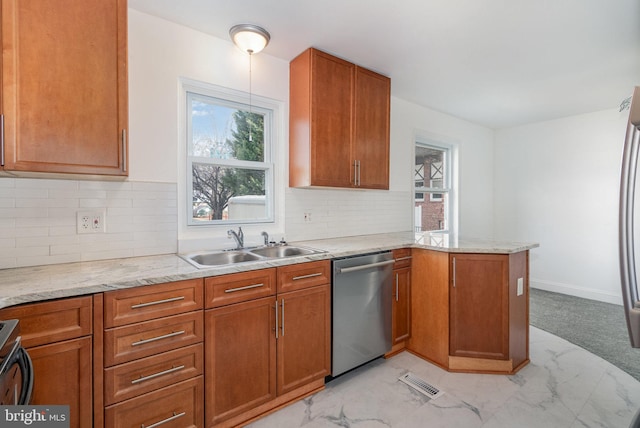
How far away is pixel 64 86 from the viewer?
4.70 ft

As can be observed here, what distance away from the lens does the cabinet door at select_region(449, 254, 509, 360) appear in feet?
7.33

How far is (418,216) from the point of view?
13.3 feet

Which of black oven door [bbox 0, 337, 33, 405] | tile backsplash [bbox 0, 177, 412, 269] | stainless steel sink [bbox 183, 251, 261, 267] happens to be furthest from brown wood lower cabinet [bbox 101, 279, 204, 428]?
tile backsplash [bbox 0, 177, 412, 269]

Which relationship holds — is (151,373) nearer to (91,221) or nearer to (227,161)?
(91,221)

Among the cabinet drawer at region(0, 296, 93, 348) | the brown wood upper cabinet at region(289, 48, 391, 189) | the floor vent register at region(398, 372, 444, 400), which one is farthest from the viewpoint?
the brown wood upper cabinet at region(289, 48, 391, 189)

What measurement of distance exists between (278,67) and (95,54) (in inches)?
53.4

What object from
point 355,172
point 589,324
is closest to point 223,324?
point 355,172

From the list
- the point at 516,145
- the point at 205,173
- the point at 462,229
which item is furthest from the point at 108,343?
the point at 516,145

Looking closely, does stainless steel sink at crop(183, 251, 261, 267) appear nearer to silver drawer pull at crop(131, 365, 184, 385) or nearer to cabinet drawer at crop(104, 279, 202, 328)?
cabinet drawer at crop(104, 279, 202, 328)

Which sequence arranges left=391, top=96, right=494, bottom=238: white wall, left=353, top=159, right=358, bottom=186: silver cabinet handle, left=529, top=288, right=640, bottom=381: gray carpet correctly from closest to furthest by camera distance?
left=529, top=288, right=640, bottom=381: gray carpet → left=353, top=159, right=358, bottom=186: silver cabinet handle → left=391, top=96, right=494, bottom=238: white wall

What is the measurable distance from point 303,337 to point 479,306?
4.42 feet

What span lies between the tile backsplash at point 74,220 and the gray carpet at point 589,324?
3.53 meters

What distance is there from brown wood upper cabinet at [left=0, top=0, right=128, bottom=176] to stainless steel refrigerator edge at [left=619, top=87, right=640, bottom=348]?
6.64 ft

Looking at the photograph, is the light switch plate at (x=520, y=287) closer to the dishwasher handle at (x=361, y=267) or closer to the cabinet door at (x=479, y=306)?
the cabinet door at (x=479, y=306)
